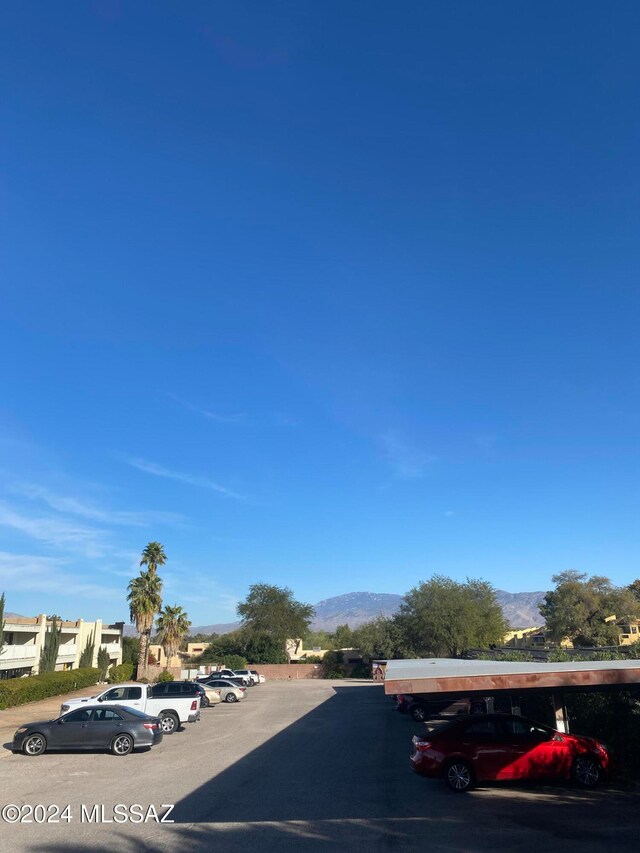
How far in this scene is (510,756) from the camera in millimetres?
14180

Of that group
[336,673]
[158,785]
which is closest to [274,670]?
[336,673]

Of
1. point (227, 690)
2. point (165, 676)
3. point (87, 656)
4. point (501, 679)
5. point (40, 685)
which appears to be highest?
point (87, 656)

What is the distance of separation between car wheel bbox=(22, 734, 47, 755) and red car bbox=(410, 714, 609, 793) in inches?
483

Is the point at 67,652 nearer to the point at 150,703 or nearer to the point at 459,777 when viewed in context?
the point at 150,703

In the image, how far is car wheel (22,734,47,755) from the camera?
63.8ft

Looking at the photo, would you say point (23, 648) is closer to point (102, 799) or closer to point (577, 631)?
point (102, 799)

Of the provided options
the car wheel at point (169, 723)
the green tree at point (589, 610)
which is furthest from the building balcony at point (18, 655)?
the green tree at point (589, 610)

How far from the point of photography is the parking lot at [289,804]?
10.6 metres

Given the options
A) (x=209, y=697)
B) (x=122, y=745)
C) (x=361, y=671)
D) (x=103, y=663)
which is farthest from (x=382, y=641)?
(x=122, y=745)

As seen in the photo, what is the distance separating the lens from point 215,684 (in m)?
42.7

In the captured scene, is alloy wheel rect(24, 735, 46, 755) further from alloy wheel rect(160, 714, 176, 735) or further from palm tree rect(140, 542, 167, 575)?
palm tree rect(140, 542, 167, 575)

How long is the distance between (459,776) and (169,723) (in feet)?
48.8

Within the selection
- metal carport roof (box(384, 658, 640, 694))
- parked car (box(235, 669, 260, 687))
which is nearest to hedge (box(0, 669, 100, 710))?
parked car (box(235, 669, 260, 687))

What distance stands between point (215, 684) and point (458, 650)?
1193 inches
